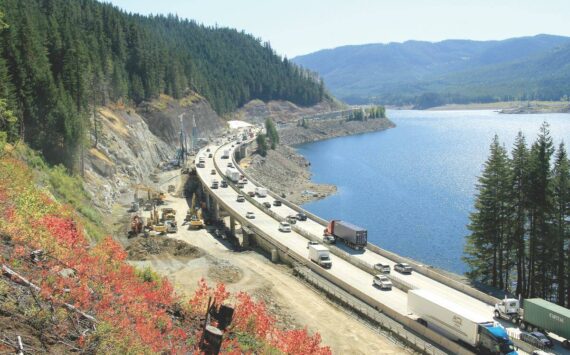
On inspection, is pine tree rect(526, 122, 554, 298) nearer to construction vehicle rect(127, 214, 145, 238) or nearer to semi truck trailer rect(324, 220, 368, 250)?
semi truck trailer rect(324, 220, 368, 250)

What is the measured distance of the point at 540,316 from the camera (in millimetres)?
34812

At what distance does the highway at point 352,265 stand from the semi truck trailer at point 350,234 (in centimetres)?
76

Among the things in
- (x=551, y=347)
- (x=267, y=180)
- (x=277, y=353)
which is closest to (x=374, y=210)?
(x=267, y=180)

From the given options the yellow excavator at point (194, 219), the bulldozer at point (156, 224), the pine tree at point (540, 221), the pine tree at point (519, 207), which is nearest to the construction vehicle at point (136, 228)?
the bulldozer at point (156, 224)

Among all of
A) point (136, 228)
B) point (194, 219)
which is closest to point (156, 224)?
point (136, 228)

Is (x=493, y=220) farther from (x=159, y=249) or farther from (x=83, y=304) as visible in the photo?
(x=83, y=304)

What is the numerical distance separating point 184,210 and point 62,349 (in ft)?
222

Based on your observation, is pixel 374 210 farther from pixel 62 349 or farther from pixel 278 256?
pixel 62 349

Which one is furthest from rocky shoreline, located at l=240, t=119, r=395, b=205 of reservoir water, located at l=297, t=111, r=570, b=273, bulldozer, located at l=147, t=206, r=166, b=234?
bulldozer, located at l=147, t=206, r=166, b=234

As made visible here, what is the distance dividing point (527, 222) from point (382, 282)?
682 inches

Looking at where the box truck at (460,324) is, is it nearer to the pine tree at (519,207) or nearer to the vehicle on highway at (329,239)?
the pine tree at (519,207)

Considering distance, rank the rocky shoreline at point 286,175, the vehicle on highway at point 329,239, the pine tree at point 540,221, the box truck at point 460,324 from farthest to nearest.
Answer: the rocky shoreline at point 286,175 → the vehicle on highway at point 329,239 → the pine tree at point 540,221 → the box truck at point 460,324

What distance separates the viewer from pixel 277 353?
22891mm

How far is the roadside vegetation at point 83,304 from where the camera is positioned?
16609mm
